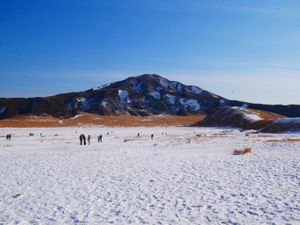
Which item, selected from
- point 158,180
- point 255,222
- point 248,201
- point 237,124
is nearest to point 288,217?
point 255,222

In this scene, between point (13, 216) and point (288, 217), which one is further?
point (13, 216)

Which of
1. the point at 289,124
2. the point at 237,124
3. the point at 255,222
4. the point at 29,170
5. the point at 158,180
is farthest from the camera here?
the point at 237,124

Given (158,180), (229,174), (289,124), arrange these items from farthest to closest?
(289,124), (229,174), (158,180)

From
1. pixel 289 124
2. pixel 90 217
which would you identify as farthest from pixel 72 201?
pixel 289 124

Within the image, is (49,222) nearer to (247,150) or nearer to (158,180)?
(158,180)

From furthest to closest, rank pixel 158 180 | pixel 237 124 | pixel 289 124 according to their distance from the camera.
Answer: pixel 237 124 < pixel 289 124 < pixel 158 180

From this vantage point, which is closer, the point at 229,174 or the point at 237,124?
the point at 229,174

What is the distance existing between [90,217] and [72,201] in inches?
93.6

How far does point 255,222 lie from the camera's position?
10898mm

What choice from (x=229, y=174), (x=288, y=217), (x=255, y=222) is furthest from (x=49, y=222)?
(x=229, y=174)

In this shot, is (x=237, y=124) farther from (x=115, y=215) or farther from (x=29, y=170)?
(x=115, y=215)

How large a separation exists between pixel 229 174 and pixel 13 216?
11.6m

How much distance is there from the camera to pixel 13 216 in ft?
39.2

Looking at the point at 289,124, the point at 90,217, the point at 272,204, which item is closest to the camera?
the point at 90,217
